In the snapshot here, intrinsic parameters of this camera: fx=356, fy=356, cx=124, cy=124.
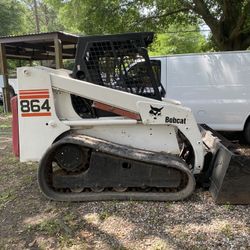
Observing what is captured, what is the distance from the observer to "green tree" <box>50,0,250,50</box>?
44.0 ft

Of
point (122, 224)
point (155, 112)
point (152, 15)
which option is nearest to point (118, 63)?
point (155, 112)

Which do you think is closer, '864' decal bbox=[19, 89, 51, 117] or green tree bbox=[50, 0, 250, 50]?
'864' decal bbox=[19, 89, 51, 117]

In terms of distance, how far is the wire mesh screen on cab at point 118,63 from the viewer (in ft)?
15.1

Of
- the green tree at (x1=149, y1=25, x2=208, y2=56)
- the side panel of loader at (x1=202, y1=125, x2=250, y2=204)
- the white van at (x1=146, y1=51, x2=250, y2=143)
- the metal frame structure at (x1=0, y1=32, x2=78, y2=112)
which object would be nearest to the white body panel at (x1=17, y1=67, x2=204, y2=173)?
the side panel of loader at (x1=202, y1=125, x2=250, y2=204)

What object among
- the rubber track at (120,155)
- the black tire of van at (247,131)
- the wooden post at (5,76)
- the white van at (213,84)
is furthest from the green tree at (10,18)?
the rubber track at (120,155)

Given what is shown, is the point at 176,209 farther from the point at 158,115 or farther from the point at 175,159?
the point at 158,115

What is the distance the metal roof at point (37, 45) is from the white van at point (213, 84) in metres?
6.73

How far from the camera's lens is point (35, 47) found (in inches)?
644

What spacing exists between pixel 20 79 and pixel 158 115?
1.78 m

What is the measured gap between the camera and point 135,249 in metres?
3.32

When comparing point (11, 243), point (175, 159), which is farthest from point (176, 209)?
point (11, 243)

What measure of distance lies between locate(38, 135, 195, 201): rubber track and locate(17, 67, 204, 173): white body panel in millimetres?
176

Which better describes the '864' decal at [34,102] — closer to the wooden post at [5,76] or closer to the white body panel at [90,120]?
the white body panel at [90,120]

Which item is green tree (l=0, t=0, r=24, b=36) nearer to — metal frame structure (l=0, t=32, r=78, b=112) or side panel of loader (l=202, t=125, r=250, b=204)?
metal frame structure (l=0, t=32, r=78, b=112)
